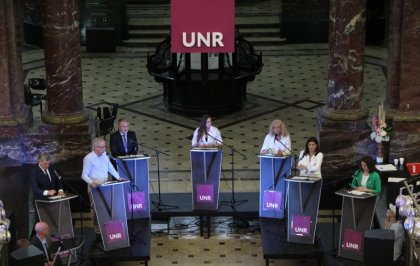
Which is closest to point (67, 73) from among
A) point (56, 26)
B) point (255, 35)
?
point (56, 26)

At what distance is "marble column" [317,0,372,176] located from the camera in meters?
12.3

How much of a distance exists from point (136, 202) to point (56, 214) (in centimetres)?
123

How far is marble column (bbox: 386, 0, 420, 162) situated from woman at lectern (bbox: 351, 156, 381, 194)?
2148 millimetres

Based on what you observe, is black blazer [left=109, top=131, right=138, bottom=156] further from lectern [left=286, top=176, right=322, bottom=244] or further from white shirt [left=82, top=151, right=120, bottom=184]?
lectern [left=286, top=176, right=322, bottom=244]

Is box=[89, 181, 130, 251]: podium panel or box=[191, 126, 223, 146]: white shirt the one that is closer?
box=[89, 181, 130, 251]: podium panel

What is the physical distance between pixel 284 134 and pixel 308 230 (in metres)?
1.26

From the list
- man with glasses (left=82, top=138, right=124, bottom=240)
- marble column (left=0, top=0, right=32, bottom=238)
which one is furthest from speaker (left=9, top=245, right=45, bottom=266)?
marble column (left=0, top=0, right=32, bottom=238)

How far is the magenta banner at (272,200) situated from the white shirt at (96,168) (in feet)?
6.36

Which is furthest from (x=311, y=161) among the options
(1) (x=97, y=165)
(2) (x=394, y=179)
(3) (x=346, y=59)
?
(1) (x=97, y=165)

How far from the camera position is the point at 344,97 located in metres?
12.6

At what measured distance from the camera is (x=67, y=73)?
1249 cm

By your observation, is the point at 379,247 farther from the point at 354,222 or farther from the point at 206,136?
the point at 206,136

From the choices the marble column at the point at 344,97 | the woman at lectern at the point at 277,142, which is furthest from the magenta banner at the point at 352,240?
the marble column at the point at 344,97

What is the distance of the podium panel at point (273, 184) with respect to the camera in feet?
37.3
